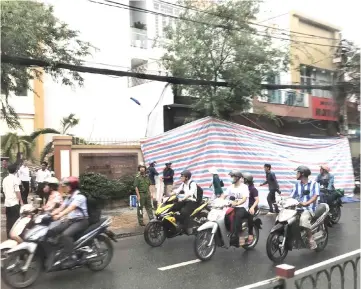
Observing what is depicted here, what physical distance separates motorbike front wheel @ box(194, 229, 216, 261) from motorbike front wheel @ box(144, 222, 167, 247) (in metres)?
1.30

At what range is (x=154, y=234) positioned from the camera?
7.21 m

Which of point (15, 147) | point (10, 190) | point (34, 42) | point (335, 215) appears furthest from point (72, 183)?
point (15, 147)

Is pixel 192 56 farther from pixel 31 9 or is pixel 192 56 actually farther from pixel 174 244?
pixel 174 244

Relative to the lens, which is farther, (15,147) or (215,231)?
(15,147)

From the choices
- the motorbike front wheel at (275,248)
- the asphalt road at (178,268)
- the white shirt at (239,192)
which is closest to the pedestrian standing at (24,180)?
the asphalt road at (178,268)

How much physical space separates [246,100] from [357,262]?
9.38 metres

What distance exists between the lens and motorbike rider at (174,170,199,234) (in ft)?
24.0

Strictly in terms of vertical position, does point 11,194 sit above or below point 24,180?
below

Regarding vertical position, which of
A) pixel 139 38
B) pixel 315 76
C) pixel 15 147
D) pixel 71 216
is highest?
pixel 139 38

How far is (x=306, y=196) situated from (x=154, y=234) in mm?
2771

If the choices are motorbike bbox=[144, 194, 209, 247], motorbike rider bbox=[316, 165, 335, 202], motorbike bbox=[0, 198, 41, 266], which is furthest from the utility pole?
motorbike bbox=[0, 198, 41, 266]

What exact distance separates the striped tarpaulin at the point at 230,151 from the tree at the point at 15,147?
514 centimetres

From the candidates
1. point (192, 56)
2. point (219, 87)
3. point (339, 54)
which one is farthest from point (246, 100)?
point (339, 54)

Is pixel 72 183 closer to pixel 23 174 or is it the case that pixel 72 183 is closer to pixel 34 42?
pixel 34 42
